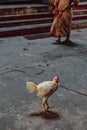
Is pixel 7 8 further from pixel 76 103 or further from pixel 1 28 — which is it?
pixel 76 103

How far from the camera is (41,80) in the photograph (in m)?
5.29

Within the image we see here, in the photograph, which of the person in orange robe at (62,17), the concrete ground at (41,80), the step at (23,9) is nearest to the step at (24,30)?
the concrete ground at (41,80)

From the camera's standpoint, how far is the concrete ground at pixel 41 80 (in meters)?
3.87

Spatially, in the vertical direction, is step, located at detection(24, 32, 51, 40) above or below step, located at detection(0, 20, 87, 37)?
below

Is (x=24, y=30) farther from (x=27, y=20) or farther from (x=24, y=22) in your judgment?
(x=27, y=20)

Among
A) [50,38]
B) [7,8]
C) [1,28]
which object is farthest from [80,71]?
[7,8]

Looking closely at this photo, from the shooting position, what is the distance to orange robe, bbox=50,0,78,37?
764 cm

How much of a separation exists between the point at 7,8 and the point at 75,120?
20.5ft

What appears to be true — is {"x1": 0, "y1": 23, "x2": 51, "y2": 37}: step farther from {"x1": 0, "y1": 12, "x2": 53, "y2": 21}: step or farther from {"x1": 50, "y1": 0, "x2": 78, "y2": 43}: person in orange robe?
{"x1": 50, "y1": 0, "x2": 78, "y2": 43}: person in orange robe

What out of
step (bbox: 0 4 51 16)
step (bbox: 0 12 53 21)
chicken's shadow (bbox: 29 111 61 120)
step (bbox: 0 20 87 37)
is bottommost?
chicken's shadow (bbox: 29 111 61 120)

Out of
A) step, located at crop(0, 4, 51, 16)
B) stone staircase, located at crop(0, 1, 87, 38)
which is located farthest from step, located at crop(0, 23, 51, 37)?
step, located at crop(0, 4, 51, 16)

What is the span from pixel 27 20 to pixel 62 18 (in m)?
2.10

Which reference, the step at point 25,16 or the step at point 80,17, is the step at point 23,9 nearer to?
the step at point 25,16

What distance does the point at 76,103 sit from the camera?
4.40 metres
